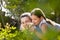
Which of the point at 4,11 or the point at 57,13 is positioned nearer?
the point at 57,13

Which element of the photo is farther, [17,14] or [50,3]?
[17,14]

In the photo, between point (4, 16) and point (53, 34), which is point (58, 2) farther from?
point (4, 16)

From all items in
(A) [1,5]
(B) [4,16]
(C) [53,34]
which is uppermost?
(C) [53,34]

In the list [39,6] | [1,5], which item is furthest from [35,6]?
[1,5]

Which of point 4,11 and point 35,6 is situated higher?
point 35,6

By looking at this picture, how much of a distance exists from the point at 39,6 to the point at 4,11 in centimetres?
203

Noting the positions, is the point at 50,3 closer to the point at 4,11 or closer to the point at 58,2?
the point at 58,2

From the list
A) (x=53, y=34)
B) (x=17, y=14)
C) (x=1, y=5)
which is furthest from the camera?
(x=1, y=5)

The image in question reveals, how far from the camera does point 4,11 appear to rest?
7.57ft

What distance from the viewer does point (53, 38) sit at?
0.98 feet

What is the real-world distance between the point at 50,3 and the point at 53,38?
54 mm

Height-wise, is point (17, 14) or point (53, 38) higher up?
point (53, 38)

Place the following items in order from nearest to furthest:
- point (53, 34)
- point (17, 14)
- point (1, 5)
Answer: point (53, 34), point (17, 14), point (1, 5)

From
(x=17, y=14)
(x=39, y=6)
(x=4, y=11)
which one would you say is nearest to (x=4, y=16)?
(x=4, y=11)
